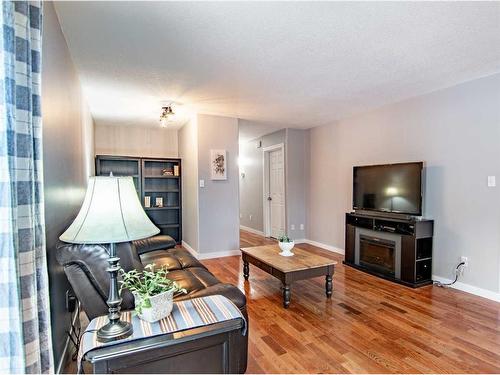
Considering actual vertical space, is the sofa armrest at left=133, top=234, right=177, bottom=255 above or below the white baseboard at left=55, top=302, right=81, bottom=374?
above

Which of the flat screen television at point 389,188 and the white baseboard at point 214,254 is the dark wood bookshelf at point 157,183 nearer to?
the white baseboard at point 214,254

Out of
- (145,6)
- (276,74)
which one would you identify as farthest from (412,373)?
(145,6)

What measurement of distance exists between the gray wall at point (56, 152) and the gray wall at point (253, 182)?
14.5 ft

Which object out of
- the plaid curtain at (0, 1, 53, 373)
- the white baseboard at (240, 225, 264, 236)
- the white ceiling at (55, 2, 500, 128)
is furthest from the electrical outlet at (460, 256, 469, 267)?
the white baseboard at (240, 225, 264, 236)

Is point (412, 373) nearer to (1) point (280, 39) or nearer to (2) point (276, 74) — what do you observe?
(1) point (280, 39)

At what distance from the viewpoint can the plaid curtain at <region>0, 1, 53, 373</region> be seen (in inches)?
33.7

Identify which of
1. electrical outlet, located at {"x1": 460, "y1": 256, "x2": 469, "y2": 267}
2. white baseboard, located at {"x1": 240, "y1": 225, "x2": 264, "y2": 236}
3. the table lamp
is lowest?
white baseboard, located at {"x1": 240, "y1": 225, "x2": 264, "y2": 236}

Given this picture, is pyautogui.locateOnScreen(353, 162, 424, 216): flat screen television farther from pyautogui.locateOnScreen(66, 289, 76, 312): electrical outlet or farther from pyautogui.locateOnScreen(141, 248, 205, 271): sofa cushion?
pyautogui.locateOnScreen(66, 289, 76, 312): electrical outlet

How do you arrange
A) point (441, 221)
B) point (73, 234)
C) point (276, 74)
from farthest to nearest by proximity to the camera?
point (441, 221)
point (276, 74)
point (73, 234)

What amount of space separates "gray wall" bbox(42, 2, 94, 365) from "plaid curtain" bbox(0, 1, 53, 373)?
59 cm

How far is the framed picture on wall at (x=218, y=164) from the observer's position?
472 cm

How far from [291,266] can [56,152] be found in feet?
7.41

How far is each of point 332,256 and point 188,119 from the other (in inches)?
138

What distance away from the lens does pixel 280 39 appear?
2246 mm
